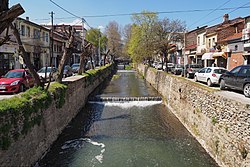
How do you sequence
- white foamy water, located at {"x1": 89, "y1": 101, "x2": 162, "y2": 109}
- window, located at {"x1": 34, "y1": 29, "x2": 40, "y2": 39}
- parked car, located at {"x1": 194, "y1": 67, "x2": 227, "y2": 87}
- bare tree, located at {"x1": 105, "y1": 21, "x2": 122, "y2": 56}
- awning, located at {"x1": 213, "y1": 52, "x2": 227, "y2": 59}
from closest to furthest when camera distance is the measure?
parked car, located at {"x1": 194, "y1": 67, "x2": 227, "y2": 87}, white foamy water, located at {"x1": 89, "y1": 101, "x2": 162, "y2": 109}, awning, located at {"x1": 213, "y1": 52, "x2": 227, "y2": 59}, window, located at {"x1": 34, "y1": 29, "x2": 40, "y2": 39}, bare tree, located at {"x1": 105, "y1": 21, "x2": 122, "y2": 56}

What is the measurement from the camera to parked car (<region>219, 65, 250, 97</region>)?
1078cm

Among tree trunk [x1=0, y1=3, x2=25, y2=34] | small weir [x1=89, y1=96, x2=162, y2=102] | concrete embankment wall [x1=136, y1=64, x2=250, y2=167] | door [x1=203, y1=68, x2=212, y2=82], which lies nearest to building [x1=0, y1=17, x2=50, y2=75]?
small weir [x1=89, y1=96, x2=162, y2=102]

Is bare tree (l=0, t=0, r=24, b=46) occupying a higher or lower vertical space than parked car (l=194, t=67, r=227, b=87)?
higher

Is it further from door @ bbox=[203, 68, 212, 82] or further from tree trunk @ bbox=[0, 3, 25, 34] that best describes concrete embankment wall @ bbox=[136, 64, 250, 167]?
tree trunk @ bbox=[0, 3, 25, 34]

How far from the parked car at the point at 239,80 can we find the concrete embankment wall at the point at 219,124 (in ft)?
4.32

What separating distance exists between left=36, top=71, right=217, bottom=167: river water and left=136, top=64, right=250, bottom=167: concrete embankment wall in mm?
550

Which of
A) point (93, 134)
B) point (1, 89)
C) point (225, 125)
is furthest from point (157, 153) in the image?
point (1, 89)

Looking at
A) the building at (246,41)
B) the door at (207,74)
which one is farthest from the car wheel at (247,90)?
the building at (246,41)

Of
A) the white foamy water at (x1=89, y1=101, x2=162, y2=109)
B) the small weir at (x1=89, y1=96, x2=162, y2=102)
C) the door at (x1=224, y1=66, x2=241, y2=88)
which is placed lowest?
the white foamy water at (x1=89, y1=101, x2=162, y2=109)

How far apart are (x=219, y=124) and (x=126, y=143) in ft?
15.5

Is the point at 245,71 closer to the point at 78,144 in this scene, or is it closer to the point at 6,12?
the point at 78,144

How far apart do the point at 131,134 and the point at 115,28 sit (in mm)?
68481

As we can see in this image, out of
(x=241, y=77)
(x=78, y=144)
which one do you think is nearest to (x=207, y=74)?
(x=241, y=77)

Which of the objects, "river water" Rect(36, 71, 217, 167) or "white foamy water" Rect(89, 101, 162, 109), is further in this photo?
"white foamy water" Rect(89, 101, 162, 109)
